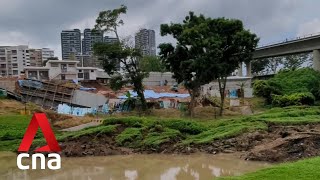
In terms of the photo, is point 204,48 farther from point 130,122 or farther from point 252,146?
point 252,146

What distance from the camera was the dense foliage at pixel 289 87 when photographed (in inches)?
1834

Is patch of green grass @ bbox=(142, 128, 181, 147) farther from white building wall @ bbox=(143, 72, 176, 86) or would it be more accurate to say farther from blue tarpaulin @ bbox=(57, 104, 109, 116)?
white building wall @ bbox=(143, 72, 176, 86)

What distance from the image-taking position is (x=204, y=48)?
3959 cm

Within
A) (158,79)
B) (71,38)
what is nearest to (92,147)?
(158,79)

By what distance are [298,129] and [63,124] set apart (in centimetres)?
2064

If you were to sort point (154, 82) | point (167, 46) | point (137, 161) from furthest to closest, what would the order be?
point (154, 82), point (167, 46), point (137, 161)

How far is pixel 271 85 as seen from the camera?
50.3 metres

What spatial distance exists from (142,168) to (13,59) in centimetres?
11275

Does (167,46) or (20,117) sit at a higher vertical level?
(167,46)

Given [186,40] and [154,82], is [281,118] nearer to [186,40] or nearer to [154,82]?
[186,40]

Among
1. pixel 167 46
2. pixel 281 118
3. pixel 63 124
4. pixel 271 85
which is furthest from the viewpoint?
pixel 271 85

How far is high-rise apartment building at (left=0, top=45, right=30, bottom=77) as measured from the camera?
122 m

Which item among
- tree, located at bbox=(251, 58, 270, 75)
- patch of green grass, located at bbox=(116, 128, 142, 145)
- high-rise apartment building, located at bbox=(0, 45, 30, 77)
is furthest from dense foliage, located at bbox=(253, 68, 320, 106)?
high-rise apartment building, located at bbox=(0, 45, 30, 77)

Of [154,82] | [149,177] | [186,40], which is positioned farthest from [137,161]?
[154,82]
